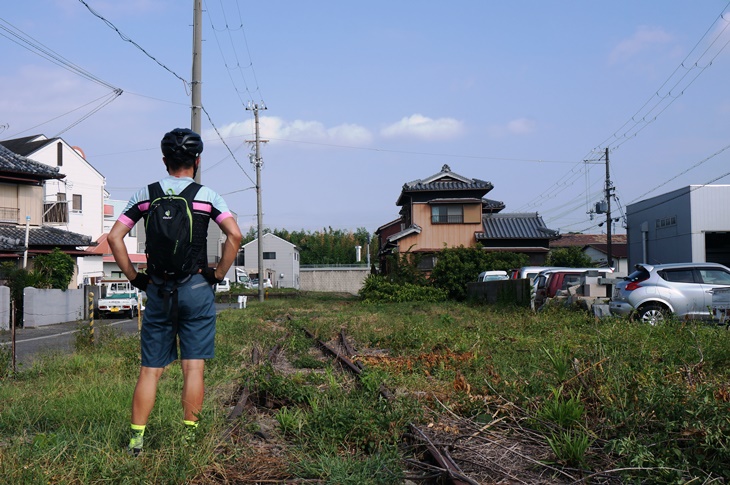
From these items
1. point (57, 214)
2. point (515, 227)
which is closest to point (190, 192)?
point (57, 214)

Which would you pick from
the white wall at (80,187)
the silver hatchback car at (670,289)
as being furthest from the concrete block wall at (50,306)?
the white wall at (80,187)

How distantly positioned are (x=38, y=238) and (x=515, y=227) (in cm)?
2548

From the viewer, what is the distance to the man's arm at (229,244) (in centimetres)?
387

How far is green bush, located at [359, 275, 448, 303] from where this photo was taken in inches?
1261

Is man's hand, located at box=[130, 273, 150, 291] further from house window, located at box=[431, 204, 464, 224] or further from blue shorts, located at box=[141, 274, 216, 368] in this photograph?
house window, located at box=[431, 204, 464, 224]

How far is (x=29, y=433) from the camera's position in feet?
14.9

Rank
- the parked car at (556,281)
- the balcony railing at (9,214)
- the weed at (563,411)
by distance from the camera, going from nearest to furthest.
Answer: the weed at (563,411), the parked car at (556,281), the balcony railing at (9,214)

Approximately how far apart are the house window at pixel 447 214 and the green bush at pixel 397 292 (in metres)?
7.24

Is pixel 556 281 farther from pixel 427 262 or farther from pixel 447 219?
pixel 447 219

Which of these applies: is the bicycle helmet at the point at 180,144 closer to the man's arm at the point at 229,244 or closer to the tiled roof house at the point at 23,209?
the man's arm at the point at 229,244

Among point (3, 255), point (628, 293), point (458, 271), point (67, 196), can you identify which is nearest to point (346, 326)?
point (628, 293)

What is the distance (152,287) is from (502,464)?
220cm

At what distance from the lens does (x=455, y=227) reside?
39.7 m

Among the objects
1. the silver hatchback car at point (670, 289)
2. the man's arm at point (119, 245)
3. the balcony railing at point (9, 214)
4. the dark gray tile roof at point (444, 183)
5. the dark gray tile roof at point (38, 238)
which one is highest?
the dark gray tile roof at point (444, 183)
